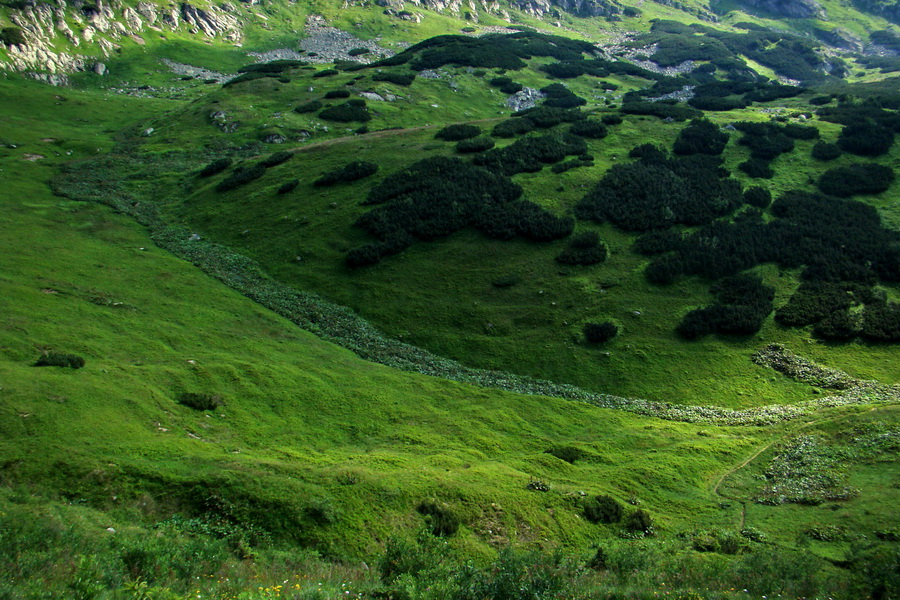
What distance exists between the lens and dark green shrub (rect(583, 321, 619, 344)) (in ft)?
115

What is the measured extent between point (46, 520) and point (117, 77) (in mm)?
123827

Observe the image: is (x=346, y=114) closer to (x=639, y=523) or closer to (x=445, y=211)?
(x=445, y=211)

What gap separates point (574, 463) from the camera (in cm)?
2389

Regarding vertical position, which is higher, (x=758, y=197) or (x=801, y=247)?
(x=758, y=197)

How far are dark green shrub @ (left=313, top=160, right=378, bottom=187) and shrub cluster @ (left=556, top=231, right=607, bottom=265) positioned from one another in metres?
24.9

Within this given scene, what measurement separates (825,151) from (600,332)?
42189 millimetres

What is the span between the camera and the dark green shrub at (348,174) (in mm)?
55375

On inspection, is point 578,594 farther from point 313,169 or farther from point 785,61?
point 785,61

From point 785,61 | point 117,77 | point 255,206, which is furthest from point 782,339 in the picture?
point 785,61

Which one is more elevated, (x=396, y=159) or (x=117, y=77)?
(x=117, y=77)

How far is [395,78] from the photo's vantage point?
91.4 metres

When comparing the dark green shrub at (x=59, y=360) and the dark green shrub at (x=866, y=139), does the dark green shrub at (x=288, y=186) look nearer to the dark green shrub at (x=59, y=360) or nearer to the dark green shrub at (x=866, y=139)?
the dark green shrub at (x=59, y=360)

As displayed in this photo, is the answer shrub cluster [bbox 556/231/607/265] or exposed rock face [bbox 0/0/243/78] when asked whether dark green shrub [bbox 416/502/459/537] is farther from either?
exposed rock face [bbox 0/0/243/78]

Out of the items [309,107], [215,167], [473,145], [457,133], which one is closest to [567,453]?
[473,145]
